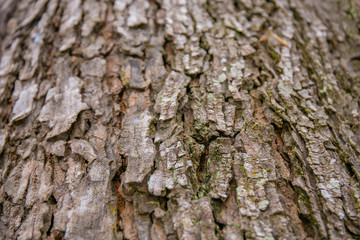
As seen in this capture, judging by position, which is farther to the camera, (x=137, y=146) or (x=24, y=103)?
(x=24, y=103)

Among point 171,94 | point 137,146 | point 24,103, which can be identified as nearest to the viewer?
point 137,146

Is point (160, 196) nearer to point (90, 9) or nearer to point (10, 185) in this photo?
point (10, 185)

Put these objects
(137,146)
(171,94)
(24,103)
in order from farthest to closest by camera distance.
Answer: (24,103), (171,94), (137,146)

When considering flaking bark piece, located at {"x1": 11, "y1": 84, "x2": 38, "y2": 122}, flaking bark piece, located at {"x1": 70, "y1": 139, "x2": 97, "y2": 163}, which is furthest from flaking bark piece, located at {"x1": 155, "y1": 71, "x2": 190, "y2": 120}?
flaking bark piece, located at {"x1": 11, "y1": 84, "x2": 38, "y2": 122}

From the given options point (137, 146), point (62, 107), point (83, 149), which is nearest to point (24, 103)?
point (62, 107)

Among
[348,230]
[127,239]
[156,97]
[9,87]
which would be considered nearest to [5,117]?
[9,87]

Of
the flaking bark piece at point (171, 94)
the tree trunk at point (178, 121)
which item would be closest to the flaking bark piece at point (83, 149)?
the tree trunk at point (178, 121)

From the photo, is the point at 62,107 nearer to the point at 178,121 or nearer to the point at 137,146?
the point at 137,146

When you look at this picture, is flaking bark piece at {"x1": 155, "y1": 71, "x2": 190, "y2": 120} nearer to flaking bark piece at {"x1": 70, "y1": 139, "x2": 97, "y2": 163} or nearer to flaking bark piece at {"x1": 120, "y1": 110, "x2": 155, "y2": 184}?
flaking bark piece at {"x1": 120, "y1": 110, "x2": 155, "y2": 184}

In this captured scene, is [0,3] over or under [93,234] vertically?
over
